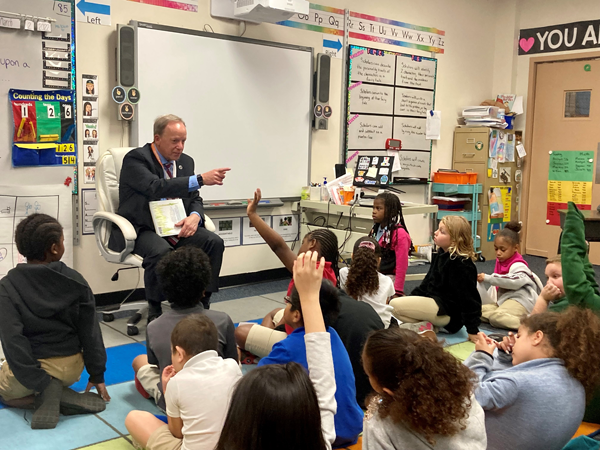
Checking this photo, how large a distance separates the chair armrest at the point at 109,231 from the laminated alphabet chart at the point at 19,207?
0.40 metres

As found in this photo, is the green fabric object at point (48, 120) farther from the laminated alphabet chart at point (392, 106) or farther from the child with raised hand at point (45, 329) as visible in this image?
the laminated alphabet chart at point (392, 106)

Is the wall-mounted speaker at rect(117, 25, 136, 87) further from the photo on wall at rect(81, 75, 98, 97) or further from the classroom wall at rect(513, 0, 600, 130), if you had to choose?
the classroom wall at rect(513, 0, 600, 130)

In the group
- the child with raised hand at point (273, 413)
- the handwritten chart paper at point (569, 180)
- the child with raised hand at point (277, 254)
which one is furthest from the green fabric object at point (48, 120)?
the handwritten chart paper at point (569, 180)

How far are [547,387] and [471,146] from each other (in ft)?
16.3

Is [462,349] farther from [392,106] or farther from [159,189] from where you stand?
[392,106]

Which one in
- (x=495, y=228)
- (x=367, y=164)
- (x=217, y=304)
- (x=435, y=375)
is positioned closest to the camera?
(x=435, y=375)

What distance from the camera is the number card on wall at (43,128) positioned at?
3.62 metres

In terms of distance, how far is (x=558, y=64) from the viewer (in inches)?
251

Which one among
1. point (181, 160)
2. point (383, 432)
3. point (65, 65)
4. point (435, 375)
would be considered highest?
point (65, 65)

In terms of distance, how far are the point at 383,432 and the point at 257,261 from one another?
12.1 ft

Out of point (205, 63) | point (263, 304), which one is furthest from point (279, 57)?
point (263, 304)

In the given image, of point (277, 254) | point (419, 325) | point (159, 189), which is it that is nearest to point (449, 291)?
point (419, 325)

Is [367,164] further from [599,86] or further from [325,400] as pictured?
[325,400]

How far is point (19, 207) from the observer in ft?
12.0
